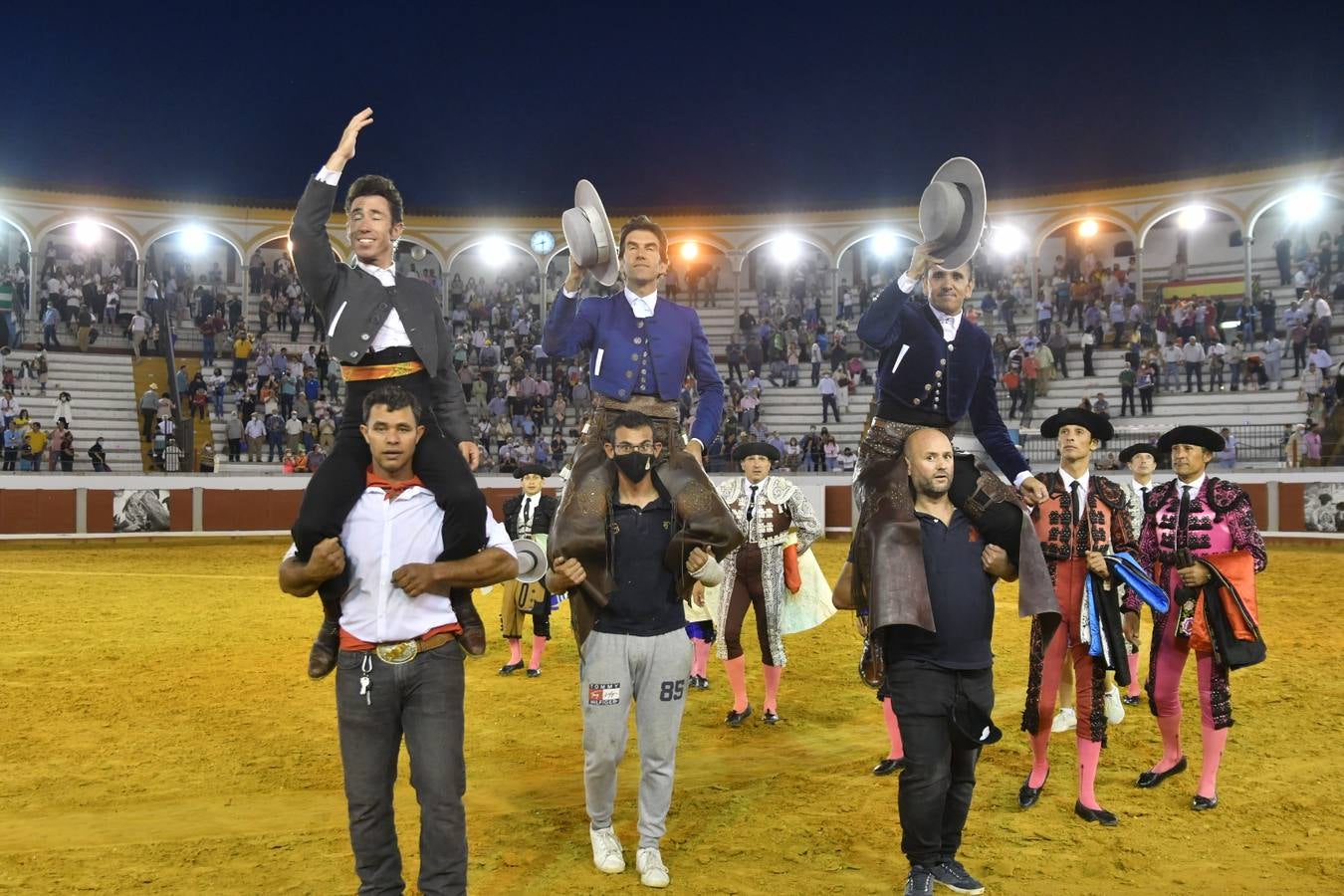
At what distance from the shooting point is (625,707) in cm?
460

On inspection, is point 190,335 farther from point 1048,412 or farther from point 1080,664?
point 1080,664

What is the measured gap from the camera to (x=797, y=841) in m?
4.92

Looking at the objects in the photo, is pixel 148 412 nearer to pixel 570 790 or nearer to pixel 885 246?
pixel 885 246

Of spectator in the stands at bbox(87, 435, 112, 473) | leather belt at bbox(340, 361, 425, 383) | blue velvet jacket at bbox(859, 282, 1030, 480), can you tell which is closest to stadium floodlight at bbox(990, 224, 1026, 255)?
spectator in the stands at bbox(87, 435, 112, 473)

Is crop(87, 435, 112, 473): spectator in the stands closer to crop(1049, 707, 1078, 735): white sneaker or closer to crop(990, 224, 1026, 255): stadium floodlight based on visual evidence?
crop(1049, 707, 1078, 735): white sneaker

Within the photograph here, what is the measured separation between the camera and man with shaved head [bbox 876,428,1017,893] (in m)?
4.14

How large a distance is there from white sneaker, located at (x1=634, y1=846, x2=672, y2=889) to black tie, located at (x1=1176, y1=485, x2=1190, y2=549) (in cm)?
312

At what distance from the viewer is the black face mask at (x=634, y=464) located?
4.57 m

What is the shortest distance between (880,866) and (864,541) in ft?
4.63

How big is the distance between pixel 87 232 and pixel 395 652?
99.6 ft

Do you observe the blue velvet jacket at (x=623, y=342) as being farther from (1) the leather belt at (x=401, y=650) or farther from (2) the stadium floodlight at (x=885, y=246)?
(2) the stadium floodlight at (x=885, y=246)

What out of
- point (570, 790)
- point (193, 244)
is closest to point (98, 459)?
point (193, 244)

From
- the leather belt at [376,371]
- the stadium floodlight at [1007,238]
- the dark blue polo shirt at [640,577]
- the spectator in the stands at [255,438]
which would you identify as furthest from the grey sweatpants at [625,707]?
the stadium floodlight at [1007,238]

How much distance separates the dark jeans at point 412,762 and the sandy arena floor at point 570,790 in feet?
2.87
